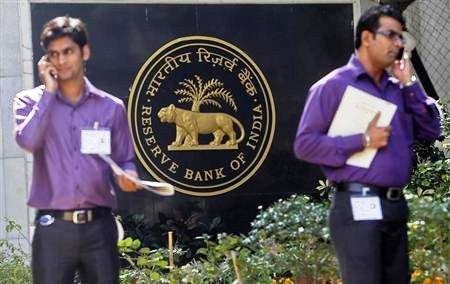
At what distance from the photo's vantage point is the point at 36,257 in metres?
4.57

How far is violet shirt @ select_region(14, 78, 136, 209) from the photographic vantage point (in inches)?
177

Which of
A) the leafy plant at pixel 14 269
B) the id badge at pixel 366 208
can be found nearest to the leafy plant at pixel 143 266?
the leafy plant at pixel 14 269

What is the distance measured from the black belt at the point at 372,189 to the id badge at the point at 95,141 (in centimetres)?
116

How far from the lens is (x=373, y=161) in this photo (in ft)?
14.6

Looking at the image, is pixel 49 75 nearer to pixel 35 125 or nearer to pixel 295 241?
pixel 35 125

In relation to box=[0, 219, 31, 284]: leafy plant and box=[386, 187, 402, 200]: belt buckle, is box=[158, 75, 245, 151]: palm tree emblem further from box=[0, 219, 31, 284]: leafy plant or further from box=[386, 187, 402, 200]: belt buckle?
box=[386, 187, 402, 200]: belt buckle

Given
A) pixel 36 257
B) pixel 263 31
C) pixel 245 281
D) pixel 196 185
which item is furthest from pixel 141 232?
pixel 36 257

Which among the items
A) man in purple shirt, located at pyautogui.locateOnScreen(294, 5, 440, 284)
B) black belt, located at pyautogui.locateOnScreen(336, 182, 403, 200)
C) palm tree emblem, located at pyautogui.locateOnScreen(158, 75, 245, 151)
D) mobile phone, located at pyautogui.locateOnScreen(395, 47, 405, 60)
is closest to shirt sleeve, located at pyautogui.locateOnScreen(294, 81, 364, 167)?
man in purple shirt, located at pyautogui.locateOnScreen(294, 5, 440, 284)

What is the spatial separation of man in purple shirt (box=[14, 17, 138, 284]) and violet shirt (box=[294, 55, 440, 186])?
91cm

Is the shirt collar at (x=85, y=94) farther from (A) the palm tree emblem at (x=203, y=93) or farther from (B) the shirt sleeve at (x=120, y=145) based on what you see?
(A) the palm tree emblem at (x=203, y=93)

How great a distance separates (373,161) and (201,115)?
14.8 feet

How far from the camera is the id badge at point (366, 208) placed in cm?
441

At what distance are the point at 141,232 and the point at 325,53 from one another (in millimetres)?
2551

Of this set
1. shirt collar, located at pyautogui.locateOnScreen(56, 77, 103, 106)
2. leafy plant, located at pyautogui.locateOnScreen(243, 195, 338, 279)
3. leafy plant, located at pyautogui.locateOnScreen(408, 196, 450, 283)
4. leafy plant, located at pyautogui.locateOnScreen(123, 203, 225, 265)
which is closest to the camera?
shirt collar, located at pyautogui.locateOnScreen(56, 77, 103, 106)
